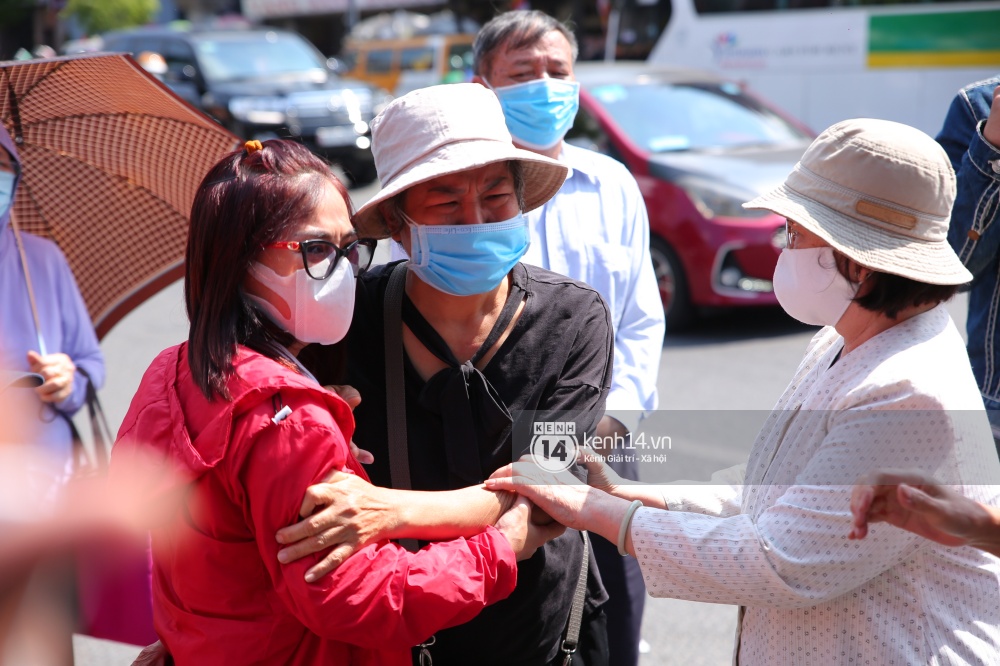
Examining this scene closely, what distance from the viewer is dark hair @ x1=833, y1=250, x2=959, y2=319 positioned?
73.0 inches

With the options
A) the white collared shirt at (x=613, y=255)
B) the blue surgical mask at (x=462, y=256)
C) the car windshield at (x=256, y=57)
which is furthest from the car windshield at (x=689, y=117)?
the car windshield at (x=256, y=57)

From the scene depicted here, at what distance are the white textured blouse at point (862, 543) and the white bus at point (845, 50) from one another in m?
12.0

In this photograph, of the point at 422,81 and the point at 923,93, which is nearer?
the point at 923,93

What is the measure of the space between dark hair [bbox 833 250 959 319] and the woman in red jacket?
814mm

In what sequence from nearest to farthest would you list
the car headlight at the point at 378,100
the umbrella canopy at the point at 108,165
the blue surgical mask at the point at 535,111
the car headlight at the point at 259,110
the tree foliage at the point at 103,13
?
the umbrella canopy at the point at 108,165 → the blue surgical mask at the point at 535,111 → the car headlight at the point at 259,110 → the car headlight at the point at 378,100 → the tree foliage at the point at 103,13

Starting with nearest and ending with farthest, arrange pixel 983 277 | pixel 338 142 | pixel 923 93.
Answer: pixel 983 277, pixel 923 93, pixel 338 142

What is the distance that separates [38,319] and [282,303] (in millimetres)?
1698

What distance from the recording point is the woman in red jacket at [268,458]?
1706 millimetres

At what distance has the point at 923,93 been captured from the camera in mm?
13250

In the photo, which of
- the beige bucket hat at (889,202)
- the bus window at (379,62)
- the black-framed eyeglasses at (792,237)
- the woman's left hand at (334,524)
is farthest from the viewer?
the bus window at (379,62)

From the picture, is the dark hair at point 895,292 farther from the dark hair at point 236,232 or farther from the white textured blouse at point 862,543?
the dark hair at point 236,232

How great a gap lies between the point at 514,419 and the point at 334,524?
529mm

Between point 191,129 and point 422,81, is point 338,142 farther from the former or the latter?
point 191,129

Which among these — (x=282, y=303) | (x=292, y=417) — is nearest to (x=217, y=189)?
(x=282, y=303)
